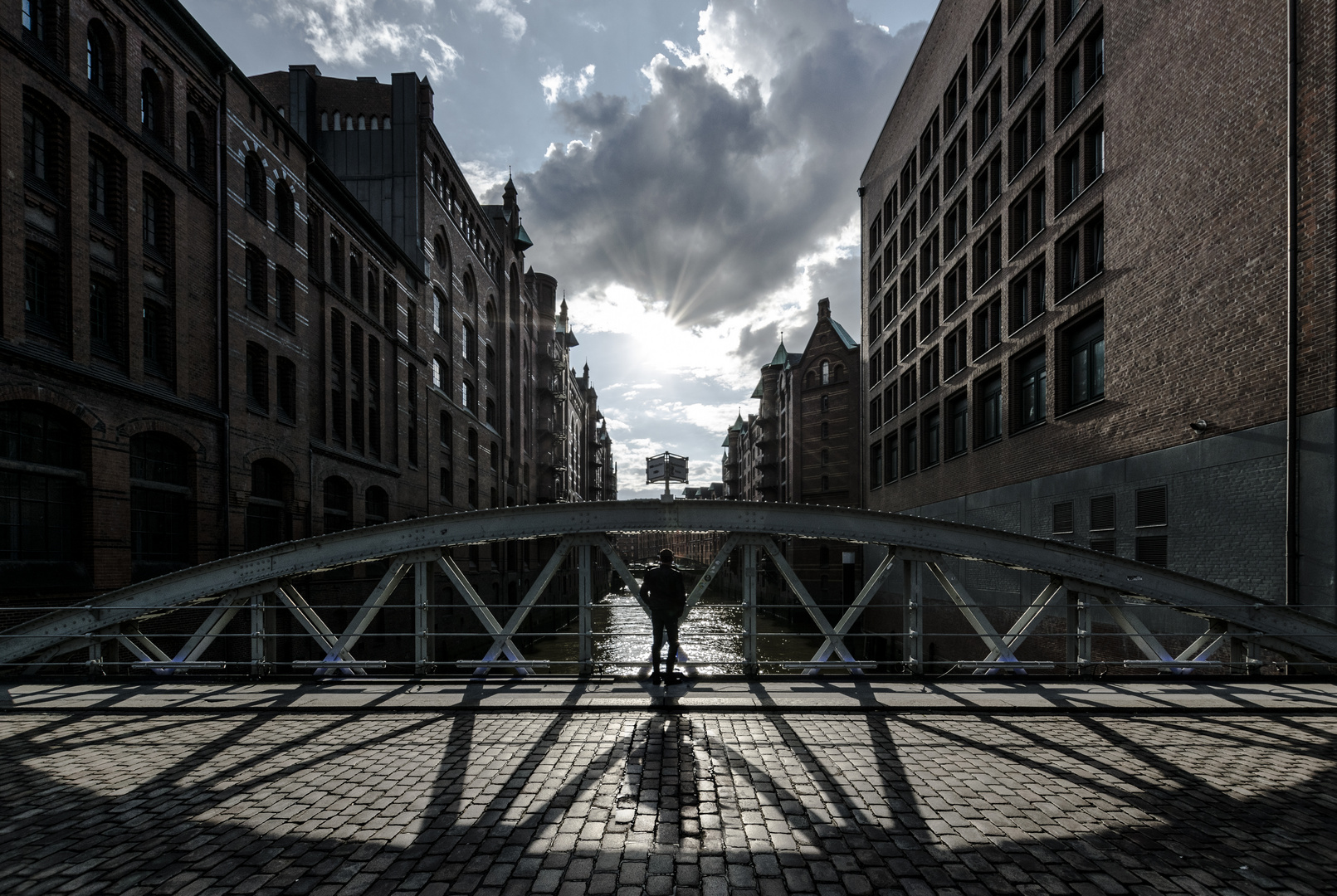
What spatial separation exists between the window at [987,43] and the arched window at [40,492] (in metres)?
27.9

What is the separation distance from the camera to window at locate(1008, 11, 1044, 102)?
19.8 m

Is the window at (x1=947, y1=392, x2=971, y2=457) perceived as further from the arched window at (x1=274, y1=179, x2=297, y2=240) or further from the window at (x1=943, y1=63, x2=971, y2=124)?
the arched window at (x1=274, y1=179, x2=297, y2=240)

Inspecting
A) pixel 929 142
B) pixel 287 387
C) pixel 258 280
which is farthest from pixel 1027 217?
pixel 287 387

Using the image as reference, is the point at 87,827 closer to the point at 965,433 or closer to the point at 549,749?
the point at 549,749

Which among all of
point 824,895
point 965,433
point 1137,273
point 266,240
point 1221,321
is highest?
point 266,240

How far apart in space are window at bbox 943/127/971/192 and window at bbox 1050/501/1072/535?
14.2 m

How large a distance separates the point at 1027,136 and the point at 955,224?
557 cm

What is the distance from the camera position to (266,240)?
739 inches

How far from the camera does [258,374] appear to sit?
61.4 ft

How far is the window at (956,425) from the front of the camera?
81.9 feet

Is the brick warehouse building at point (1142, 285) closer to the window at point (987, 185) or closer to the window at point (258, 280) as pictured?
the window at point (987, 185)

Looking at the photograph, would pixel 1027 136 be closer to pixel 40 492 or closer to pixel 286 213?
pixel 286 213

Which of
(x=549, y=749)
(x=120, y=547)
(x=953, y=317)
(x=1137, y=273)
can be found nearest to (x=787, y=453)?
(x=953, y=317)

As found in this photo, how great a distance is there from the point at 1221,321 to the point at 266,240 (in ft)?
75.4
